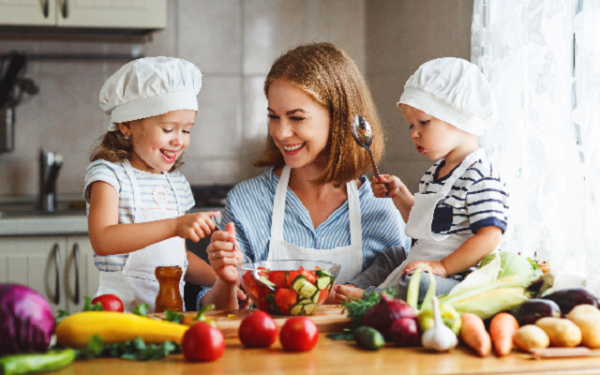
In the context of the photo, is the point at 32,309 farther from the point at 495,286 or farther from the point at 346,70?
the point at 346,70

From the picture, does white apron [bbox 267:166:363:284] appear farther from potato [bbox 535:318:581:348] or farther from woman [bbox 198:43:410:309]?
potato [bbox 535:318:581:348]

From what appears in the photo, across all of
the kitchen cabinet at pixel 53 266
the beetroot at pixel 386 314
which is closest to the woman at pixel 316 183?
the beetroot at pixel 386 314

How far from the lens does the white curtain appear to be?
162 centimetres

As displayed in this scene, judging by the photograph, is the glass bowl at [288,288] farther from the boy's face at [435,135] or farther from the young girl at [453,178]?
the boy's face at [435,135]

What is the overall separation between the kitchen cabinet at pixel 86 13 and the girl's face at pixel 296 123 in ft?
5.22

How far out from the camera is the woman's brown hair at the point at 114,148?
1.54 m

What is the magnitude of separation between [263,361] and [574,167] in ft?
3.94

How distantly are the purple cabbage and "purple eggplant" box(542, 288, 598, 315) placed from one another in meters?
0.84

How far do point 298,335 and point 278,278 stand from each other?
0.63 ft

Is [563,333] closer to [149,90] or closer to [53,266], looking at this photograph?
[149,90]

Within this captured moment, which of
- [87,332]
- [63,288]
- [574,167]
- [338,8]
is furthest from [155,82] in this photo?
[338,8]

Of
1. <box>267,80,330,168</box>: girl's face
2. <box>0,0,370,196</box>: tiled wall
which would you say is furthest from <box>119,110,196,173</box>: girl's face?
<box>0,0,370,196</box>: tiled wall

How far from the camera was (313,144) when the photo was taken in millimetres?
1591

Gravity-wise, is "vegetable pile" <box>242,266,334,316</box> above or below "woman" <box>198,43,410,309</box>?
below
